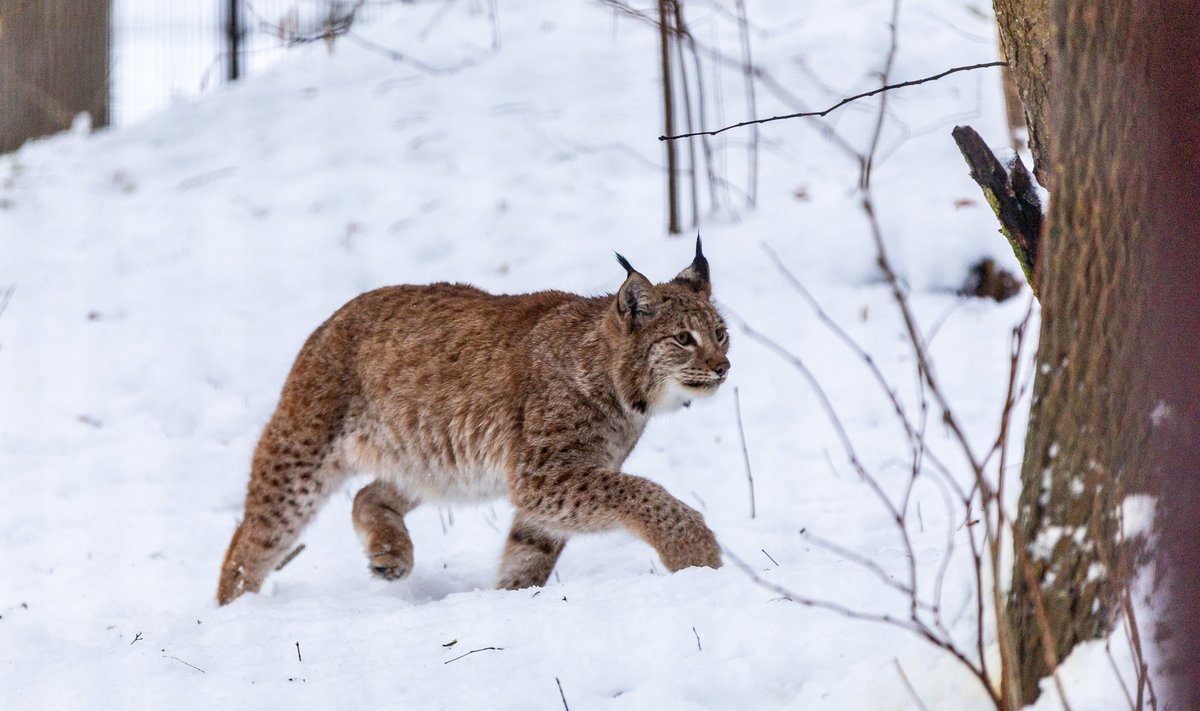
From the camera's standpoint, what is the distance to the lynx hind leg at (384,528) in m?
5.23

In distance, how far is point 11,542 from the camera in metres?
6.04

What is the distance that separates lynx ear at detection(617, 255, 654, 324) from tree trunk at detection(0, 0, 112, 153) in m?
7.92

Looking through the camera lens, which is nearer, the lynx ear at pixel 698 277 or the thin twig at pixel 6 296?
the lynx ear at pixel 698 277

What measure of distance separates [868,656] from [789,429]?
353 cm

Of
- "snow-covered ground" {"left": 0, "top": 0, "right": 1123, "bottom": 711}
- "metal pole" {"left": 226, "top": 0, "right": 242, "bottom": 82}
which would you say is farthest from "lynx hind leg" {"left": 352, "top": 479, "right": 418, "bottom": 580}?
"metal pole" {"left": 226, "top": 0, "right": 242, "bottom": 82}

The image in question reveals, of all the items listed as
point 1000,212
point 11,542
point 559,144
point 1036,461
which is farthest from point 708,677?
point 559,144

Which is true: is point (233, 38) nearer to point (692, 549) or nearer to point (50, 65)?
point (50, 65)

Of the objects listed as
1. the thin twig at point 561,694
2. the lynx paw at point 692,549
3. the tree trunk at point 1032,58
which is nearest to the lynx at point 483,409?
the lynx paw at point 692,549

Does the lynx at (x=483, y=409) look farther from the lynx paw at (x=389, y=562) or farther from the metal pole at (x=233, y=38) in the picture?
the metal pole at (x=233, y=38)

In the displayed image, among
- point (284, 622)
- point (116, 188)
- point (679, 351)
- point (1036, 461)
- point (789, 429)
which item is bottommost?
point (116, 188)

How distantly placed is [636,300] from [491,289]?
3.41 metres

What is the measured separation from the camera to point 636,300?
4938mm

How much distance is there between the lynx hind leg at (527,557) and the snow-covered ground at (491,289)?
215mm

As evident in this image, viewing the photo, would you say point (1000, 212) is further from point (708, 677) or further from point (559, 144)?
point (559, 144)
